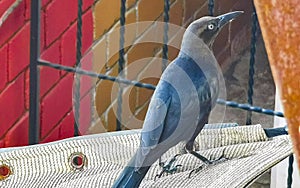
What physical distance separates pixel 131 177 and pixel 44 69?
2.67 feet

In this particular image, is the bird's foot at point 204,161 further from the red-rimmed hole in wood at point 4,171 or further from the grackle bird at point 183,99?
the red-rimmed hole in wood at point 4,171

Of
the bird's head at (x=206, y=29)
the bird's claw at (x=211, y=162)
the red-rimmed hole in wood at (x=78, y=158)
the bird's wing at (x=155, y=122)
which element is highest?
the bird's head at (x=206, y=29)

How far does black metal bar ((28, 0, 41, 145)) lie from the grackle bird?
1.90 feet

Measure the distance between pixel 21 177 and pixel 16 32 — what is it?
0.56 meters

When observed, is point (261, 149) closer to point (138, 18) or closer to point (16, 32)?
point (16, 32)

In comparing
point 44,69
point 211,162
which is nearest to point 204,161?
point 211,162

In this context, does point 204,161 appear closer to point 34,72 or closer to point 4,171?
point 4,171

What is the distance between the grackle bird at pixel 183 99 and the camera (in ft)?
2.86

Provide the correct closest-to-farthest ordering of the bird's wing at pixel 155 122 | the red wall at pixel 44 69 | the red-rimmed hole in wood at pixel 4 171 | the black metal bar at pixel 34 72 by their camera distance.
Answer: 1. the bird's wing at pixel 155 122
2. the red-rimmed hole in wood at pixel 4 171
3. the black metal bar at pixel 34 72
4. the red wall at pixel 44 69

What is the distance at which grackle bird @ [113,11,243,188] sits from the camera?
2.86 ft

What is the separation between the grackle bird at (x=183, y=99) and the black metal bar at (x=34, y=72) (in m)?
0.58

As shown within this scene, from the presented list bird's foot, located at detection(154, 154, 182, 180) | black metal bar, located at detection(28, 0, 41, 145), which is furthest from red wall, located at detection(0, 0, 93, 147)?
bird's foot, located at detection(154, 154, 182, 180)

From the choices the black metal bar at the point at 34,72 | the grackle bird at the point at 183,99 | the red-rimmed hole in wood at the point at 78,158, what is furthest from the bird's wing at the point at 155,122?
the black metal bar at the point at 34,72

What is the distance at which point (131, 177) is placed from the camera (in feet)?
2.98
